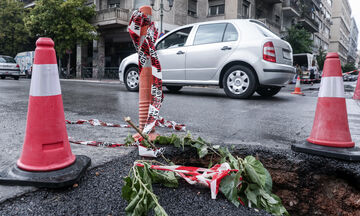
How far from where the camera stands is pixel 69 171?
148cm

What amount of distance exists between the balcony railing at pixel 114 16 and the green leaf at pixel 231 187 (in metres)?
20.0

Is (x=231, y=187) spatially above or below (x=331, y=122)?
below

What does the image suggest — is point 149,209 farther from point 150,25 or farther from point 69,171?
point 150,25

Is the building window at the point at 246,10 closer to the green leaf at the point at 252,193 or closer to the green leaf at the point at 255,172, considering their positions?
the green leaf at the point at 255,172

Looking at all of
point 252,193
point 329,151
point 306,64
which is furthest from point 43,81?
point 306,64

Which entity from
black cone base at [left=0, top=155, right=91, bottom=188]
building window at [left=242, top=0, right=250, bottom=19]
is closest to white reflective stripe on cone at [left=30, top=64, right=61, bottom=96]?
black cone base at [left=0, top=155, right=91, bottom=188]

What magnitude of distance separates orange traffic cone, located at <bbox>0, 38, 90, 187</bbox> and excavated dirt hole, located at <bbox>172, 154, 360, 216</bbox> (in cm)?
83

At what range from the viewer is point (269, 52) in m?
5.86

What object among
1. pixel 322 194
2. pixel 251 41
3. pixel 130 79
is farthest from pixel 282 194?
pixel 130 79

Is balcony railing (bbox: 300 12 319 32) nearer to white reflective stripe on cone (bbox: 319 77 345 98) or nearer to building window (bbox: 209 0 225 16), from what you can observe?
building window (bbox: 209 0 225 16)

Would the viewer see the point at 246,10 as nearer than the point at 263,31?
No

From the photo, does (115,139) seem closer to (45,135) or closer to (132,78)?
(45,135)

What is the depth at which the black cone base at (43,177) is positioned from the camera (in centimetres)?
135

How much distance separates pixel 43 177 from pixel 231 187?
3.22 ft
